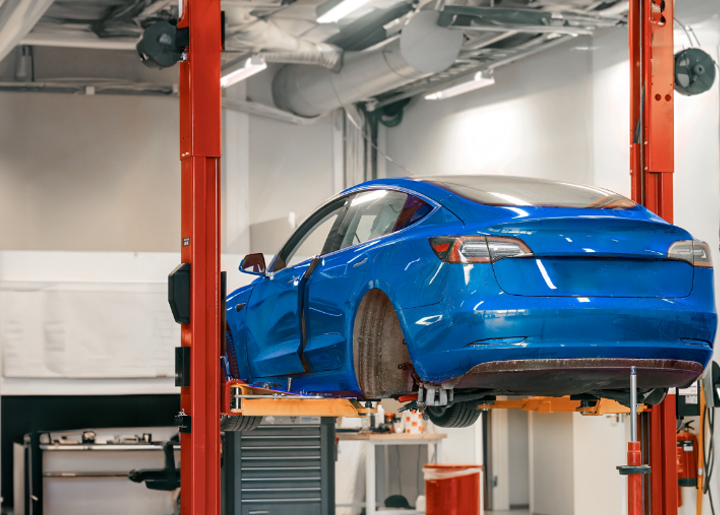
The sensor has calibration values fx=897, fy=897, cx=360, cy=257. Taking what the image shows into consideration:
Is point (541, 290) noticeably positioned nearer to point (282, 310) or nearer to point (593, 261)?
point (593, 261)

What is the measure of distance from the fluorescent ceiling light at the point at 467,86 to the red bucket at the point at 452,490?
4.01 m

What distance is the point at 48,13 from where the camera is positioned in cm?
853

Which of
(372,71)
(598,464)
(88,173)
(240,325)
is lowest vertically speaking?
(598,464)

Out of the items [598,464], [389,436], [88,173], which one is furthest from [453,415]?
[88,173]

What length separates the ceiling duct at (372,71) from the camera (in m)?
8.01

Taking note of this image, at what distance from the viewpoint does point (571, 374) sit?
3.32 m

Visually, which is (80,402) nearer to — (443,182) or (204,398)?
(204,398)

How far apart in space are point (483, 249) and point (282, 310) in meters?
1.41

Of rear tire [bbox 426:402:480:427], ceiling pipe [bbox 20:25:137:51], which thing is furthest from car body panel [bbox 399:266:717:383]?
ceiling pipe [bbox 20:25:137:51]

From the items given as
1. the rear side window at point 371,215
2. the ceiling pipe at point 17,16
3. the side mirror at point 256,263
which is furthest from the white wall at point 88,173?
the rear side window at point 371,215

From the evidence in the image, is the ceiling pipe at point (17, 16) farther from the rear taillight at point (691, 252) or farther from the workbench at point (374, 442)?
the rear taillight at point (691, 252)

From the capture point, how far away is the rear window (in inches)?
136

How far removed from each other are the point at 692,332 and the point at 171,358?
5692 mm

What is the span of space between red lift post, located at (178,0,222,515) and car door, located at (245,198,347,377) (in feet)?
1.21
